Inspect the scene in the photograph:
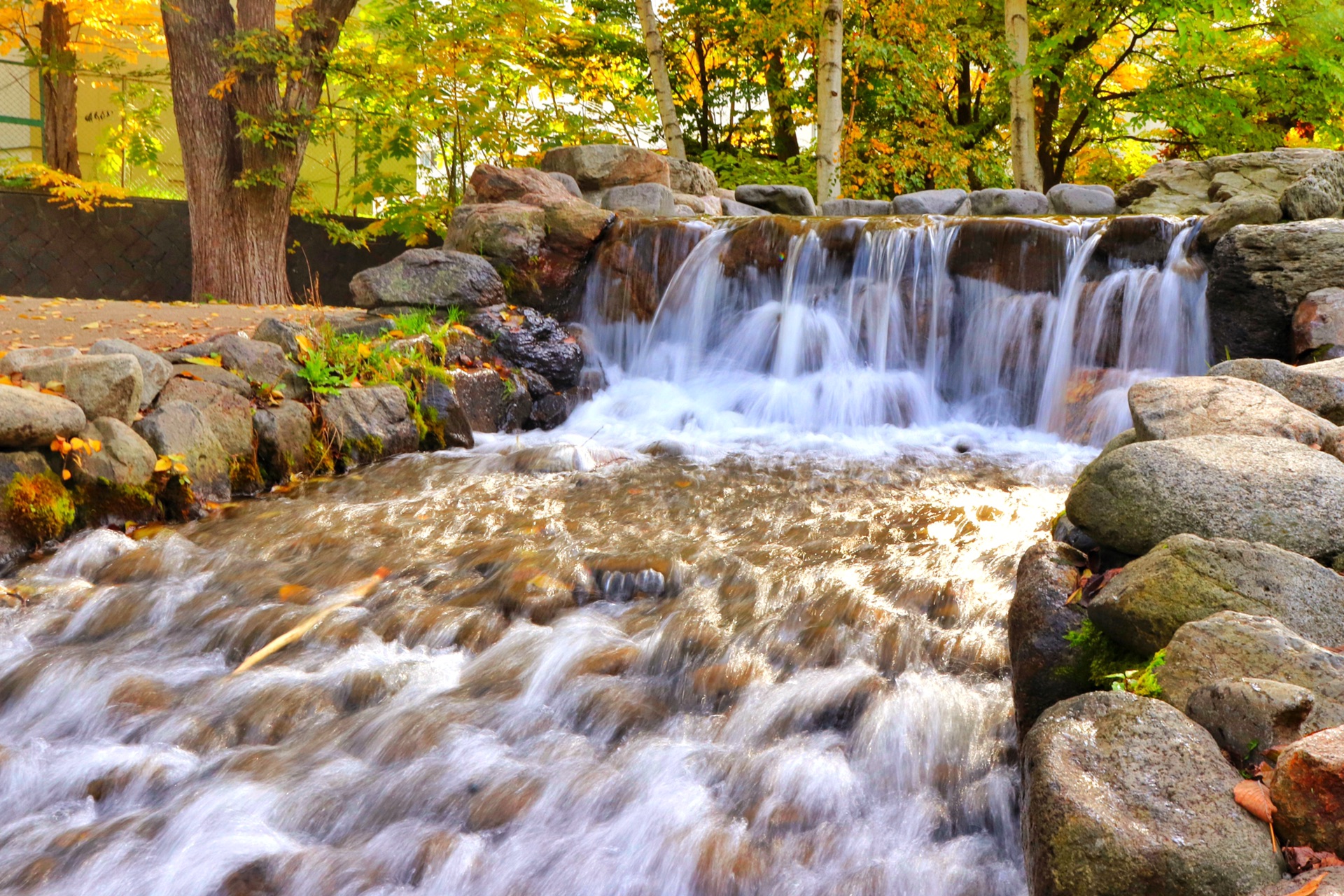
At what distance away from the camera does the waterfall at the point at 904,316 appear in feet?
24.8

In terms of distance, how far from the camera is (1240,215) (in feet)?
23.5

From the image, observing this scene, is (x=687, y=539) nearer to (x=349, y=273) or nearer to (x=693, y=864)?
(x=693, y=864)

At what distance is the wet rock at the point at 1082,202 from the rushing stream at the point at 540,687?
5.47 meters

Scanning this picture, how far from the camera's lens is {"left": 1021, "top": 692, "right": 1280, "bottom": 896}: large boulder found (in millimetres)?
1741

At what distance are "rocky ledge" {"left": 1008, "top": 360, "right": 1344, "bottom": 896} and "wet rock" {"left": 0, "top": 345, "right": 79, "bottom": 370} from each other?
4.99 meters

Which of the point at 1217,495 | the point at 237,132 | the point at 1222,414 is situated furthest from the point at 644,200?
the point at 1217,495

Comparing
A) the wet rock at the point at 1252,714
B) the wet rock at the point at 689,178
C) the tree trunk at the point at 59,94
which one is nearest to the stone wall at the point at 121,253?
the tree trunk at the point at 59,94

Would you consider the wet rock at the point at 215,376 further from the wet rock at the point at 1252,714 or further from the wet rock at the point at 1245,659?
the wet rock at the point at 1252,714

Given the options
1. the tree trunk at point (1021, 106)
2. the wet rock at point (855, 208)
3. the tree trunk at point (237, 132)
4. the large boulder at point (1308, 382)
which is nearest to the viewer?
the large boulder at point (1308, 382)

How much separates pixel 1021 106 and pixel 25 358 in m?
13.1

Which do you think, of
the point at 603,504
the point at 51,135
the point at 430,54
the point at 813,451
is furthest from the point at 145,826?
the point at 51,135

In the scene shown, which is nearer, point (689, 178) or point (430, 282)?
point (430, 282)

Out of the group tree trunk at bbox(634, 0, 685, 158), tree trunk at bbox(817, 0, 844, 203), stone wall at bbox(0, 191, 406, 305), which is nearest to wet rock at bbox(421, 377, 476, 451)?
stone wall at bbox(0, 191, 406, 305)

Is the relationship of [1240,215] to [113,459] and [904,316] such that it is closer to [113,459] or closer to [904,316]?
[904,316]
